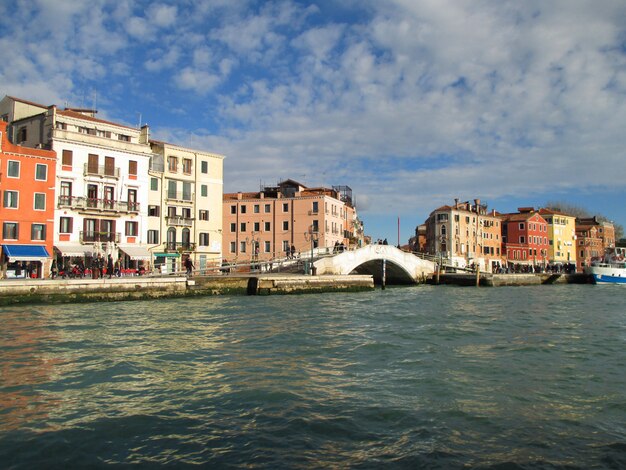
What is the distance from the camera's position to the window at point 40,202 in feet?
104

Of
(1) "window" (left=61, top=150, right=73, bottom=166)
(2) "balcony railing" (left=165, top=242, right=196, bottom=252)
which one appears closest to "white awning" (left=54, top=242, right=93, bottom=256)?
(1) "window" (left=61, top=150, right=73, bottom=166)

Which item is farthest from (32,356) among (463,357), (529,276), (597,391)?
(529,276)

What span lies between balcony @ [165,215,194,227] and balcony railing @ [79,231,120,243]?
5280 millimetres

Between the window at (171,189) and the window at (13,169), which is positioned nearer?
the window at (13,169)

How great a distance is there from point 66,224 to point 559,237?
76640 millimetres

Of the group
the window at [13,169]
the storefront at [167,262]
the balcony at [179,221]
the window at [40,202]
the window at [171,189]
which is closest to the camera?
the window at [13,169]

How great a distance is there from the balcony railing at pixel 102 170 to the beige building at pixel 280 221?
18200 mm

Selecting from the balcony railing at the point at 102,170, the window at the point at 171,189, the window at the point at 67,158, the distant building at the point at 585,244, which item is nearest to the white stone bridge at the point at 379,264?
the window at the point at 171,189

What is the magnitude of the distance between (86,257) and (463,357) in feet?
95.3

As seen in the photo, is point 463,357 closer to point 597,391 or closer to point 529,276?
point 597,391

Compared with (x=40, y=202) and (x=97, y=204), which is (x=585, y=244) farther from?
(x=40, y=202)

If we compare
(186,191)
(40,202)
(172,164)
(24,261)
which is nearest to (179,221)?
(186,191)

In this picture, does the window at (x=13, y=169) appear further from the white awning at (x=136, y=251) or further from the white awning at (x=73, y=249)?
the white awning at (x=136, y=251)

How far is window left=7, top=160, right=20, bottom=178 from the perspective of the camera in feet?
101
